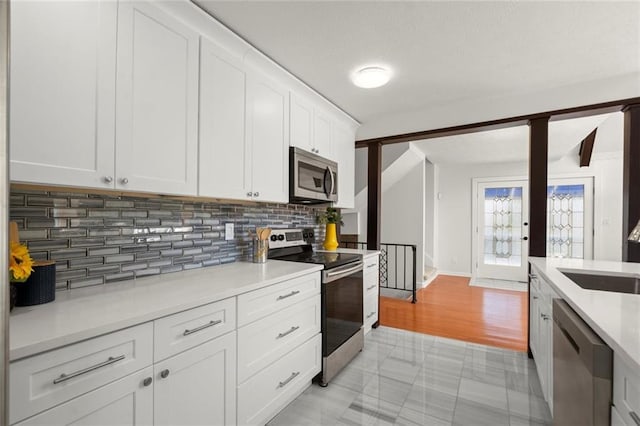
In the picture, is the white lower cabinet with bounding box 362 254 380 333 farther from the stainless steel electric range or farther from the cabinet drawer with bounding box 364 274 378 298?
the stainless steel electric range

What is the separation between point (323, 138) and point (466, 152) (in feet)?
11.3

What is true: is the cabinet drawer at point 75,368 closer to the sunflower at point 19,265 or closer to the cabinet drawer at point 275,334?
the sunflower at point 19,265

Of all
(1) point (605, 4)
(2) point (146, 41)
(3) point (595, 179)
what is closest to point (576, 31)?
(1) point (605, 4)

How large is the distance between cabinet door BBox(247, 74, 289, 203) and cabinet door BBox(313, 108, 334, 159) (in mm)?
425

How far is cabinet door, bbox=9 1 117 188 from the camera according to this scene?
3.42 ft

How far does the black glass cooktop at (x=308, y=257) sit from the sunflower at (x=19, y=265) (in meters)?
1.53

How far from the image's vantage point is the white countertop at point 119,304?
87cm

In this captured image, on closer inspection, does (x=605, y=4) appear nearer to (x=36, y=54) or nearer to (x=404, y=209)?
(x=36, y=54)

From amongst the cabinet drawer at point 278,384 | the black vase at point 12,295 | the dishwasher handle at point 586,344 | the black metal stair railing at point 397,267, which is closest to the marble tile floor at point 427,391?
the cabinet drawer at point 278,384

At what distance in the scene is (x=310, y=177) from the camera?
2.60 meters

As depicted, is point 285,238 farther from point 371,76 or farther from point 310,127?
point 371,76

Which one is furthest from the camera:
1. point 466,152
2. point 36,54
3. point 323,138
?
point 466,152

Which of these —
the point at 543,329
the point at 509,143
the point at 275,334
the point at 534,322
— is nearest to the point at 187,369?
the point at 275,334

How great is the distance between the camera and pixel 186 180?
5.30 feet
